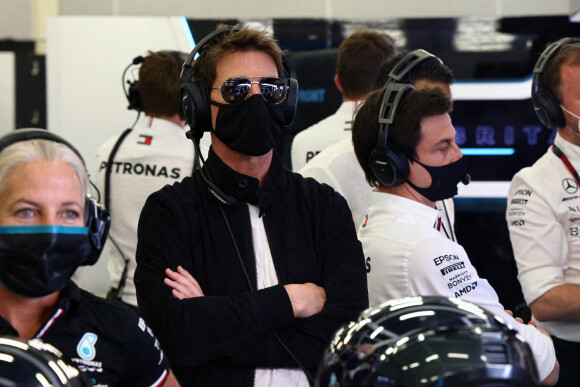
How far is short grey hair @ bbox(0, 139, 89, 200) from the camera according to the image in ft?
4.71

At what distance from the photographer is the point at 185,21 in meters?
4.66

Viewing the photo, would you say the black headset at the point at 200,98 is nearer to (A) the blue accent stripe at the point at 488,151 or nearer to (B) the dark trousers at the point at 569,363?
(B) the dark trousers at the point at 569,363

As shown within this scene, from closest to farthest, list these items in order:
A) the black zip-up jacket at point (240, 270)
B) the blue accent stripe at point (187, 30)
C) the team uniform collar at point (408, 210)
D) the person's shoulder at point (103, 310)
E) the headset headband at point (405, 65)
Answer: the person's shoulder at point (103, 310), the black zip-up jacket at point (240, 270), the team uniform collar at point (408, 210), the headset headband at point (405, 65), the blue accent stripe at point (187, 30)

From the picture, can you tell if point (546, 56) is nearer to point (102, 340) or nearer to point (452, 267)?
point (452, 267)

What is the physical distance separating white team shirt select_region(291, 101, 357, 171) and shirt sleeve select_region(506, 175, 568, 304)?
818mm

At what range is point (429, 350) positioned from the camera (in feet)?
3.26

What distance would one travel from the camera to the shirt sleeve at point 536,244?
8.58 feet

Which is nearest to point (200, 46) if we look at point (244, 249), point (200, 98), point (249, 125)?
point (200, 98)

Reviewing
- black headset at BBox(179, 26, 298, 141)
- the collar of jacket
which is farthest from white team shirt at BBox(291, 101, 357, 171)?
the collar of jacket

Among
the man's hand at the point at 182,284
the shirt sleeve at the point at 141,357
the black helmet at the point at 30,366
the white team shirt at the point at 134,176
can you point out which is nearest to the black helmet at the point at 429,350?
the black helmet at the point at 30,366

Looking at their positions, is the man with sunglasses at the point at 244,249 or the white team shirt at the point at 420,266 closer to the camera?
the man with sunglasses at the point at 244,249

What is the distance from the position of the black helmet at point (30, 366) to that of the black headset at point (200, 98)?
108 cm

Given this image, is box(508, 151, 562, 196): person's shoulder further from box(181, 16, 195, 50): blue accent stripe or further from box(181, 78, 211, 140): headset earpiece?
box(181, 16, 195, 50): blue accent stripe

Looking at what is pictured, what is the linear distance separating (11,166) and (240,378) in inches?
28.9
